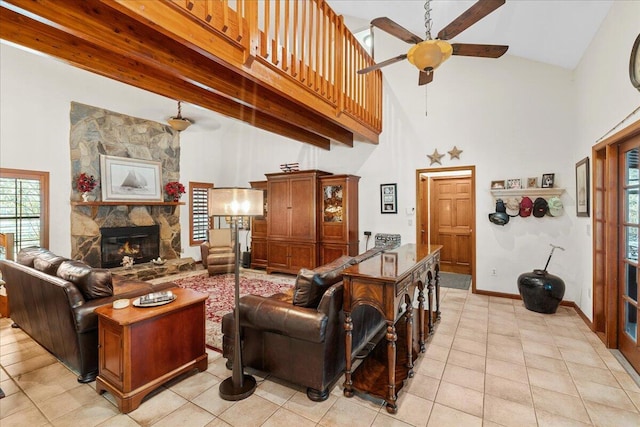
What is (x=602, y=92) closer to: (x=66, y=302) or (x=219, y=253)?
(x=66, y=302)

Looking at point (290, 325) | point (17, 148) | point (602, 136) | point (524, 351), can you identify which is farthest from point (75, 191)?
point (602, 136)

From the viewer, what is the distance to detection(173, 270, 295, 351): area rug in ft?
11.1

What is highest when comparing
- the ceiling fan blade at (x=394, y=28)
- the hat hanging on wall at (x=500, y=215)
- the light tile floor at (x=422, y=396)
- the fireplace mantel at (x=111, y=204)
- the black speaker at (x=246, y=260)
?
the ceiling fan blade at (x=394, y=28)

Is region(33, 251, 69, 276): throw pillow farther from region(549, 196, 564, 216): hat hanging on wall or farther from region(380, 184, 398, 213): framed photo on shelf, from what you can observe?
region(549, 196, 564, 216): hat hanging on wall

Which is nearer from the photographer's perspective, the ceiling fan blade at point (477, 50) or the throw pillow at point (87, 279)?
the throw pillow at point (87, 279)

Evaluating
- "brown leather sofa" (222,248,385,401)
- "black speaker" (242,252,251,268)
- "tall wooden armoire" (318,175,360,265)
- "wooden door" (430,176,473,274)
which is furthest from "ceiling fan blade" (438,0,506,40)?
"black speaker" (242,252,251,268)

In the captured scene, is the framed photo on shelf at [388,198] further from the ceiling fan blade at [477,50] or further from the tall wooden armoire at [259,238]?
the ceiling fan blade at [477,50]

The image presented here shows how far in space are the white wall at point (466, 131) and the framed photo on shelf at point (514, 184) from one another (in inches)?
3.8

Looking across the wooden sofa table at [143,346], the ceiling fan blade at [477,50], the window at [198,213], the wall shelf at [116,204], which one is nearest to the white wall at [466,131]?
the wall shelf at [116,204]

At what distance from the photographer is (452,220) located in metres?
6.18

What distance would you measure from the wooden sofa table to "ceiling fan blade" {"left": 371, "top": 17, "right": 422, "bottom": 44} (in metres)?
2.87

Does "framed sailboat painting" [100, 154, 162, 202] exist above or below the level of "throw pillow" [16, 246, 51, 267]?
above

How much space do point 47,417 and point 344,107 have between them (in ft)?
13.7

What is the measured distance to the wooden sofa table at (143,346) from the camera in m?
1.96
